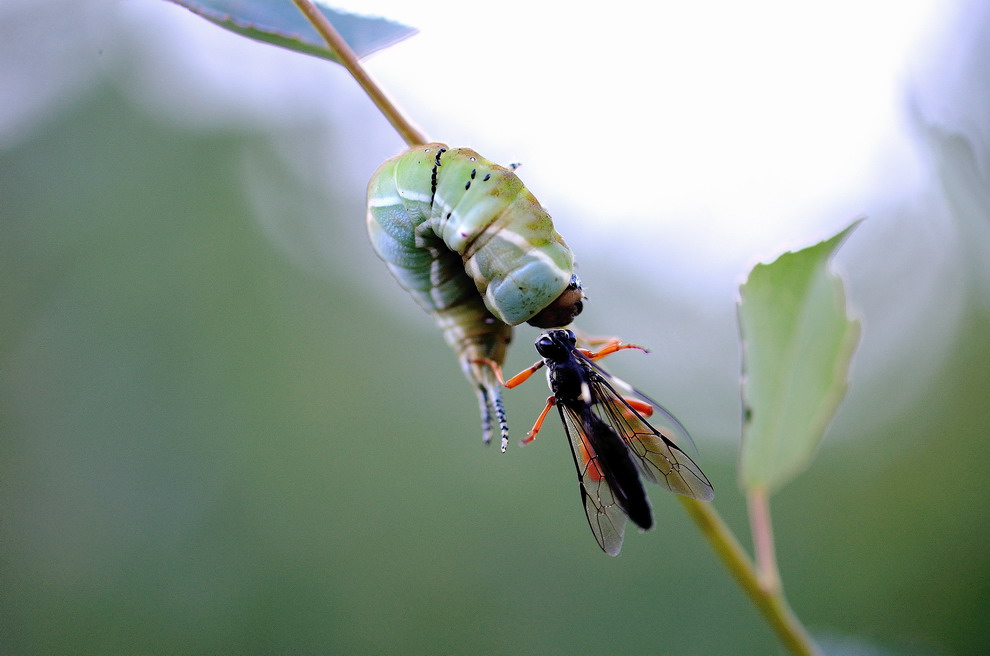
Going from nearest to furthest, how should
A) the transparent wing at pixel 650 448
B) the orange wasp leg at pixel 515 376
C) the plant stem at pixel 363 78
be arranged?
the plant stem at pixel 363 78, the transparent wing at pixel 650 448, the orange wasp leg at pixel 515 376

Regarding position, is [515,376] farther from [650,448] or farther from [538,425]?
[650,448]

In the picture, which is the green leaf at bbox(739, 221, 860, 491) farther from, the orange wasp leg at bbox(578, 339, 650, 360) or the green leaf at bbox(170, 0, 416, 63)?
the green leaf at bbox(170, 0, 416, 63)

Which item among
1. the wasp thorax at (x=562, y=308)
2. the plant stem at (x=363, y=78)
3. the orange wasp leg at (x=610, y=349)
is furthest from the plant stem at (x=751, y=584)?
the plant stem at (x=363, y=78)

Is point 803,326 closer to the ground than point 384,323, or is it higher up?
higher up

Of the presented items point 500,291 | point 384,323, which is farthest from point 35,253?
point 500,291

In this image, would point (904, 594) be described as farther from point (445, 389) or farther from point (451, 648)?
point (445, 389)

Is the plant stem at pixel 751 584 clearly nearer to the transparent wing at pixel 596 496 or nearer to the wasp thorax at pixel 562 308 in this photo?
the transparent wing at pixel 596 496

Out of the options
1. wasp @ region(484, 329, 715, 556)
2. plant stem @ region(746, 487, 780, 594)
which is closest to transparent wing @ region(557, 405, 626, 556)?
wasp @ region(484, 329, 715, 556)
